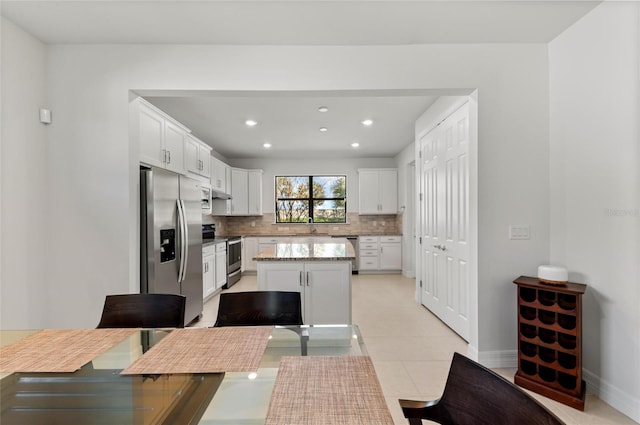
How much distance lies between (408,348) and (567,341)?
4.00 ft

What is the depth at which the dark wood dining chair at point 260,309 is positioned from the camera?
1.63 metres

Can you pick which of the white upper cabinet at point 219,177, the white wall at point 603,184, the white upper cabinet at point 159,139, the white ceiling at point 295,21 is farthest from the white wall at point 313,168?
the white wall at point 603,184

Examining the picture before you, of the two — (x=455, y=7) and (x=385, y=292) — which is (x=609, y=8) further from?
(x=385, y=292)

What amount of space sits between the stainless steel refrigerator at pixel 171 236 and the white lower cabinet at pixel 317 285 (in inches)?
35.1

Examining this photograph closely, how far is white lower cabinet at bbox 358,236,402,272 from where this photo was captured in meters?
6.38

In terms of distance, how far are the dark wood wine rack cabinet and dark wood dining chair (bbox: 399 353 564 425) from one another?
1.64 metres

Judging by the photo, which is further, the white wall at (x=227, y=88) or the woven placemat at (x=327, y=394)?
the white wall at (x=227, y=88)

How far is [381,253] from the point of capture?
639 centimetres

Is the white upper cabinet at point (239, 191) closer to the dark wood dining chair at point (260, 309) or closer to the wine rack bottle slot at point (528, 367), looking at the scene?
the dark wood dining chair at point (260, 309)

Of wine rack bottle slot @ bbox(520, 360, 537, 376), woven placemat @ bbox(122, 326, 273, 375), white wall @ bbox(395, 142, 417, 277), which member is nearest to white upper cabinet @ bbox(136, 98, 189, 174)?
woven placemat @ bbox(122, 326, 273, 375)

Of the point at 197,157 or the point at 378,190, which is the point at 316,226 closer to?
the point at 378,190

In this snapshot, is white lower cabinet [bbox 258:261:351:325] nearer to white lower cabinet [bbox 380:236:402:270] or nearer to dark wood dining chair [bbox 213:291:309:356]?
dark wood dining chair [bbox 213:291:309:356]

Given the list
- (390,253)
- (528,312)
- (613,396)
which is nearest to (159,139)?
(528,312)

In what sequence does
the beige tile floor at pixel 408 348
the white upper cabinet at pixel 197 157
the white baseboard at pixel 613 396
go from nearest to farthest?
the white baseboard at pixel 613 396, the beige tile floor at pixel 408 348, the white upper cabinet at pixel 197 157
